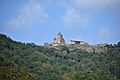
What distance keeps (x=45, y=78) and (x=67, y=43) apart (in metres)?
55.9

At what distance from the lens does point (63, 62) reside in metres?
116

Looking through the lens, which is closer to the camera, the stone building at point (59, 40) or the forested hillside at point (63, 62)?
the forested hillside at point (63, 62)

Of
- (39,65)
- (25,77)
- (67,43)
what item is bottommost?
(25,77)

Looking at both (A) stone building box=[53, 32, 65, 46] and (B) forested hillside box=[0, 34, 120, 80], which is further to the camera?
(A) stone building box=[53, 32, 65, 46]

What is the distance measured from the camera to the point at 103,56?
11625 centimetres

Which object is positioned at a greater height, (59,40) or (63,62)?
(59,40)

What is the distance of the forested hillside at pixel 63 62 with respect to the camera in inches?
3243

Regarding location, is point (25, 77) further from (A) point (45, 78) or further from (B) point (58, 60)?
(B) point (58, 60)

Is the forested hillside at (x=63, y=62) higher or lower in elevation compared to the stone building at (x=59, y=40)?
lower

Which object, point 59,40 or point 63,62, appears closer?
point 63,62

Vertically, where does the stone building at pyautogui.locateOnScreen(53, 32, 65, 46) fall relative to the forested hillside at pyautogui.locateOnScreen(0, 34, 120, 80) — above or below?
above

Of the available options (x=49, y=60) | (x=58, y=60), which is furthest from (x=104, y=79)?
(x=58, y=60)

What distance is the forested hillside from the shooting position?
270 feet

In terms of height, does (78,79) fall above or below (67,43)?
below
